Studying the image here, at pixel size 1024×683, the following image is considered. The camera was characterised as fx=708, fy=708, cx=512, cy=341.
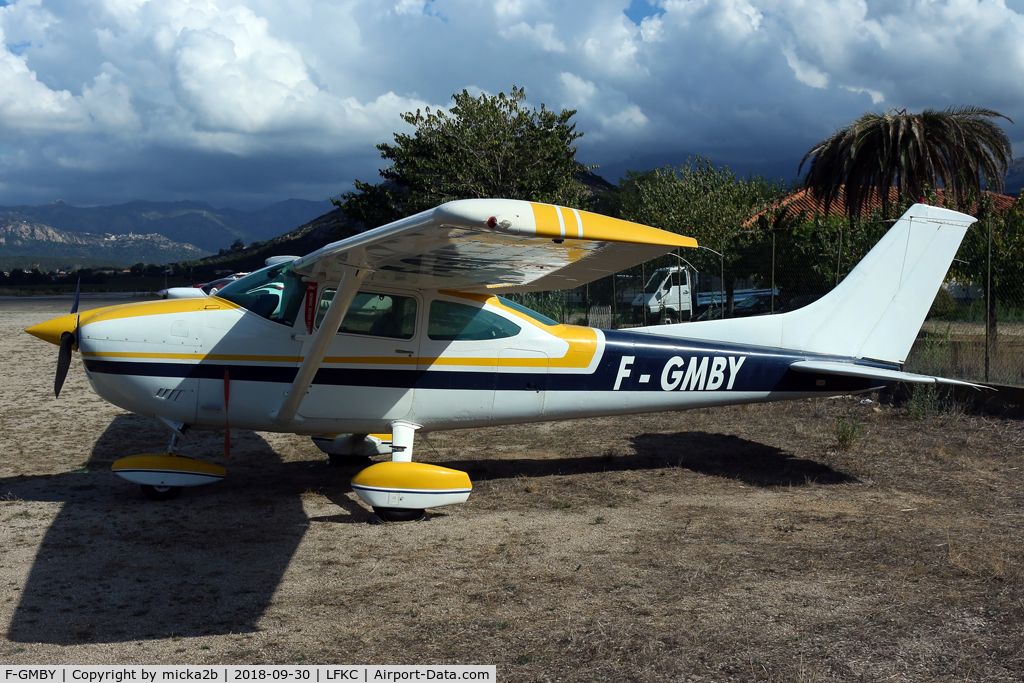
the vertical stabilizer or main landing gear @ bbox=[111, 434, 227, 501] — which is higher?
the vertical stabilizer

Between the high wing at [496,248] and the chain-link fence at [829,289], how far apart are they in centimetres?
267

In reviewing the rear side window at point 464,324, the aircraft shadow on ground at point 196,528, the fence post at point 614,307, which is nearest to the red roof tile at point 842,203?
the fence post at point 614,307

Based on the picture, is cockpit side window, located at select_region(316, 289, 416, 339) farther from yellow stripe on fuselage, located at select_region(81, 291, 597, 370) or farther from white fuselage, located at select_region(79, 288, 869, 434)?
yellow stripe on fuselage, located at select_region(81, 291, 597, 370)

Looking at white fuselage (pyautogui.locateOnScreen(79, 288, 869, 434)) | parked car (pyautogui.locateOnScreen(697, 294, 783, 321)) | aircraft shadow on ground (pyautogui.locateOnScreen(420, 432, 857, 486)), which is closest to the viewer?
white fuselage (pyautogui.locateOnScreen(79, 288, 869, 434))

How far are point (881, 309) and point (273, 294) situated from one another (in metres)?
6.13

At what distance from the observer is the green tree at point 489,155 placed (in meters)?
21.2

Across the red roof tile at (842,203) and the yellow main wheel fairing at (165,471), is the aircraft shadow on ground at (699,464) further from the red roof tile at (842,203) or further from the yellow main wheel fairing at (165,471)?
the red roof tile at (842,203)

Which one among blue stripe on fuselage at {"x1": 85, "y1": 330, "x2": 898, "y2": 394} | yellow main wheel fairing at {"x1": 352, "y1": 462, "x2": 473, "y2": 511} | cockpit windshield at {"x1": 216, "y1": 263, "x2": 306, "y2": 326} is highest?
cockpit windshield at {"x1": 216, "y1": 263, "x2": 306, "y2": 326}

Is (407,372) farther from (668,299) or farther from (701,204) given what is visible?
(701,204)

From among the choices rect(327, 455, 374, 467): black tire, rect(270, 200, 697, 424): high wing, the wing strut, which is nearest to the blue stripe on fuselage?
the wing strut

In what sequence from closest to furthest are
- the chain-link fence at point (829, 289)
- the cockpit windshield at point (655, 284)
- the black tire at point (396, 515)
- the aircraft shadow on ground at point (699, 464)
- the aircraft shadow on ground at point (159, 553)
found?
1. the aircraft shadow on ground at point (159, 553)
2. the black tire at point (396, 515)
3. the aircraft shadow on ground at point (699, 464)
4. the chain-link fence at point (829, 289)
5. the cockpit windshield at point (655, 284)

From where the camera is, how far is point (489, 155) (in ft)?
70.0

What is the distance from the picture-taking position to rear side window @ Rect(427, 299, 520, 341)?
656cm

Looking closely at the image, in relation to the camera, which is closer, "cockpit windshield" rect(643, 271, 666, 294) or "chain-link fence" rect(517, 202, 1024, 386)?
"chain-link fence" rect(517, 202, 1024, 386)
